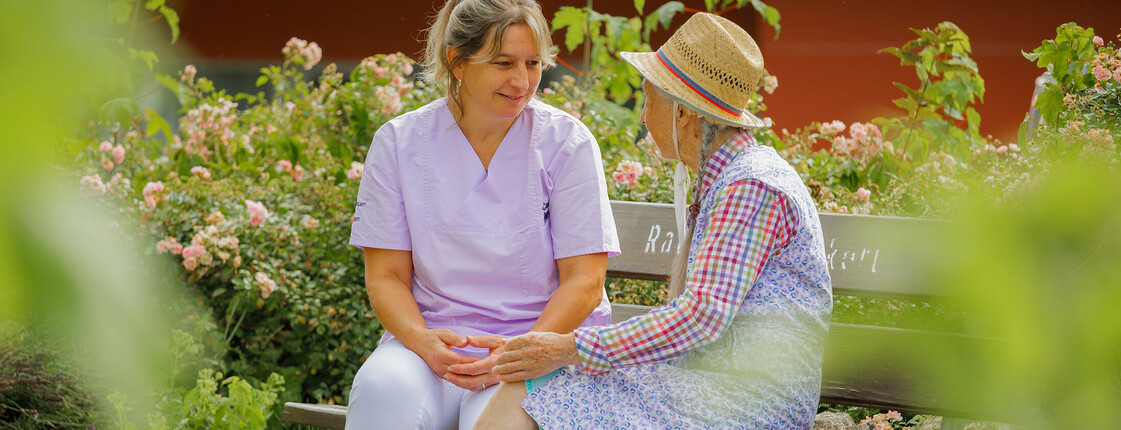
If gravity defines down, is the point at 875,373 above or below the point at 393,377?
above

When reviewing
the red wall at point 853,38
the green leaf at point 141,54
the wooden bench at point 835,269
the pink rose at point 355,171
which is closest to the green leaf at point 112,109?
the green leaf at point 141,54

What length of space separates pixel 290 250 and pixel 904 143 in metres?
2.43

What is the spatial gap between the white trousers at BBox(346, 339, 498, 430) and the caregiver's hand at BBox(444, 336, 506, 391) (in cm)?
2

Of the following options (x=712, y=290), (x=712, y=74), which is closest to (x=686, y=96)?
(x=712, y=74)

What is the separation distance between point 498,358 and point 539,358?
0.09 metres

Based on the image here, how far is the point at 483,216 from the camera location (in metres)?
2.46

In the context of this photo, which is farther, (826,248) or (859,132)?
(859,132)

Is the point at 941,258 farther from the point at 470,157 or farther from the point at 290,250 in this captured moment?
the point at 290,250

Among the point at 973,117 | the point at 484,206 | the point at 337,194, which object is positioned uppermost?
the point at 973,117

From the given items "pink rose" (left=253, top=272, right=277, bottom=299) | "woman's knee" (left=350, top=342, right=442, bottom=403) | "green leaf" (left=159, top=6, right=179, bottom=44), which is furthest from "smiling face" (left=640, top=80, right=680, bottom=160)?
"pink rose" (left=253, top=272, right=277, bottom=299)

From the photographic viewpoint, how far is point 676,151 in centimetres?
225

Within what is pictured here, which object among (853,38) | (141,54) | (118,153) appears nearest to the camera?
(141,54)

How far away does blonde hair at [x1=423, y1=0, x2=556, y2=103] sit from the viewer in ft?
7.85

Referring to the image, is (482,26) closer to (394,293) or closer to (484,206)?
(484,206)
